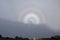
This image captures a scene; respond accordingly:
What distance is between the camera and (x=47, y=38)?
6.98m

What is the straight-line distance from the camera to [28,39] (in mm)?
6941

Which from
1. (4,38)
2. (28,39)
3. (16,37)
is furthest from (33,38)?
(4,38)

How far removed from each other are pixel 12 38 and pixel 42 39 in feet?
4.36

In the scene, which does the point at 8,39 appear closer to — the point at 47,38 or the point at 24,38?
the point at 24,38

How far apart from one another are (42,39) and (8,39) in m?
1.49

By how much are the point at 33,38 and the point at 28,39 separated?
233mm

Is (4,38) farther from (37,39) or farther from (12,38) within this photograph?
(37,39)

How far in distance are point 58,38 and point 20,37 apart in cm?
173

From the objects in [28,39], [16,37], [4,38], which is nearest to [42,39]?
[28,39]

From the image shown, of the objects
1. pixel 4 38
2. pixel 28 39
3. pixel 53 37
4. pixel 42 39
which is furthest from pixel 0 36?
pixel 53 37

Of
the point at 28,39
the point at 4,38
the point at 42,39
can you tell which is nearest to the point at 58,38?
the point at 42,39

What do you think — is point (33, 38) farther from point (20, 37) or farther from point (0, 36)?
point (0, 36)

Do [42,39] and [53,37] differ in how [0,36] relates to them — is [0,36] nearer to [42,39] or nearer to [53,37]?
[42,39]

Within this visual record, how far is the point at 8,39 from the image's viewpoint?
676cm
